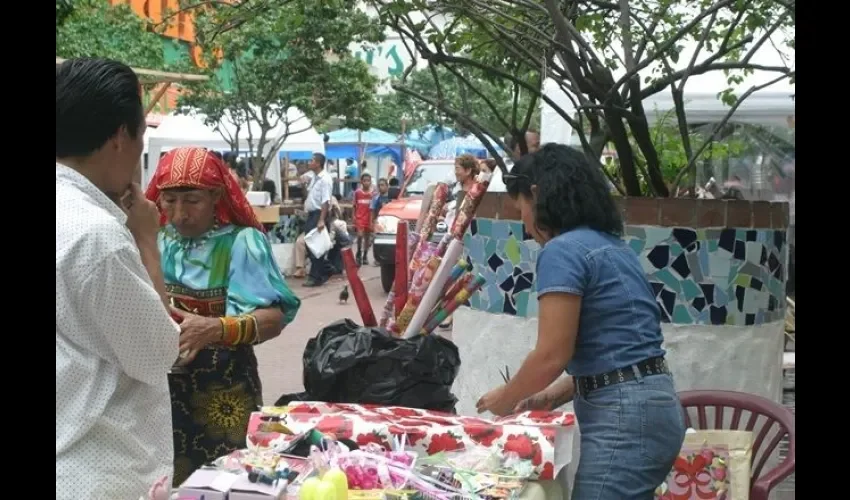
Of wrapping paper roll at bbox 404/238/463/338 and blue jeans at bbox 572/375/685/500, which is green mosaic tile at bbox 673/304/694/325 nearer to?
wrapping paper roll at bbox 404/238/463/338

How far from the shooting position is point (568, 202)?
3215mm

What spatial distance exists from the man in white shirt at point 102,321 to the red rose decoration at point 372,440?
706mm

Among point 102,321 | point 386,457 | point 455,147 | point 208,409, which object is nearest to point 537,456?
point 386,457

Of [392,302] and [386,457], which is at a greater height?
[392,302]

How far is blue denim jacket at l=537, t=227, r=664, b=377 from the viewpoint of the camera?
10.2 ft

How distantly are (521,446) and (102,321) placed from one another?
1.28 meters

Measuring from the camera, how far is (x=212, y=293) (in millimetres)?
3639

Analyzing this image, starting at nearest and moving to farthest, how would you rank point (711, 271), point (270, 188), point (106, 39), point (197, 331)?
point (197, 331) < point (711, 271) < point (106, 39) < point (270, 188)

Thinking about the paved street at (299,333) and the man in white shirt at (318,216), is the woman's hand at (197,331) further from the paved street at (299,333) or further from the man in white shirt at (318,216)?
the man in white shirt at (318,216)

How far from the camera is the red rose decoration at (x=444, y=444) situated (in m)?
3.03

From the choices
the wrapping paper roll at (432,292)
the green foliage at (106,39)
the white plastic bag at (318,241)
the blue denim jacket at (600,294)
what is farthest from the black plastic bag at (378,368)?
the green foliage at (106,39)

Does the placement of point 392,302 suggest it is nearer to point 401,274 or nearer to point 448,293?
point 401,274
